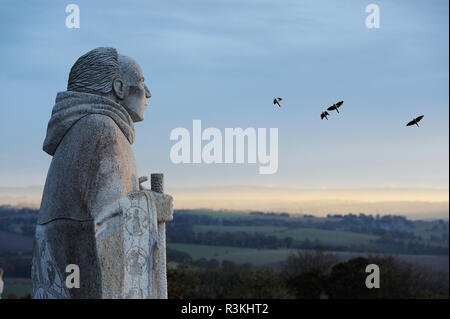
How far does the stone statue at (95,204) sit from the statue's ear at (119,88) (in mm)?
16

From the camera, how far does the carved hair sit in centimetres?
902

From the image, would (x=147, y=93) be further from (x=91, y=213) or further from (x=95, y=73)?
(x=91, y=213)

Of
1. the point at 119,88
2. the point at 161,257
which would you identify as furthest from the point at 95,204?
the point at 119,88

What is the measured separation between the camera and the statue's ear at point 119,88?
9125 millimetres

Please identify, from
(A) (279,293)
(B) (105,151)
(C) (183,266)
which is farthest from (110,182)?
(A) (279,293)

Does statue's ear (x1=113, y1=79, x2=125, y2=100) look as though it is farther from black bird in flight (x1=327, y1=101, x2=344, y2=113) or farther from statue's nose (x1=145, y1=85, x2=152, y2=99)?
black bird in flight (x1=327, y1=101, x2=344, y2=113)

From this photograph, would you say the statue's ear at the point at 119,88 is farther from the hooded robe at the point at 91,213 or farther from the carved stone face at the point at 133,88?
the hooded robe at the point at 91,213

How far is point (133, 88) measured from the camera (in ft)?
30.6

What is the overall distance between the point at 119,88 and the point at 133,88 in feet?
0.79

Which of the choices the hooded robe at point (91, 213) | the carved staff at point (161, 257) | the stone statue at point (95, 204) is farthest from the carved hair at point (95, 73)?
the carved staff at point (161, 257)
